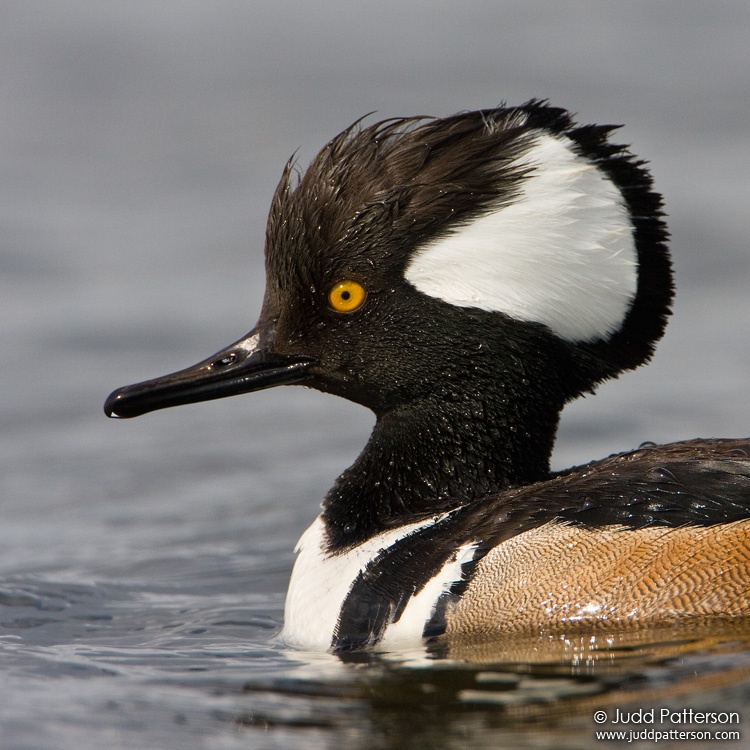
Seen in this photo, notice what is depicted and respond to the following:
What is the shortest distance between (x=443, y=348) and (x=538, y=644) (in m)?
1.40

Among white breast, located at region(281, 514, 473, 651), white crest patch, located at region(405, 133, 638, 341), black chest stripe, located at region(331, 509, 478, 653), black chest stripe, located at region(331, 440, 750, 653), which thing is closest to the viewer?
black chest stripe, located at region(331, 440, 750, 653)

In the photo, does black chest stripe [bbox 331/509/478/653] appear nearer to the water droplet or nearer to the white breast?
the white breast

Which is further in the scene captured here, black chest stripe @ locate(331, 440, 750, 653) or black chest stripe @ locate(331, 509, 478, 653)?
black chest stripe @ locate(331, 509, 478, 653)

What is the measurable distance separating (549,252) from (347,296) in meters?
0.92

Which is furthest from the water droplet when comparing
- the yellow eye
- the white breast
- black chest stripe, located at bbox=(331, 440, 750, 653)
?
the yellow eye

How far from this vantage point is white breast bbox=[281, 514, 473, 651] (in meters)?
5.41

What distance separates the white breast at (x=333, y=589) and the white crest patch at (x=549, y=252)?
990 mm

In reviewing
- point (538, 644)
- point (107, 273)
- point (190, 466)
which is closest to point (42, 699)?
point (538, 644)

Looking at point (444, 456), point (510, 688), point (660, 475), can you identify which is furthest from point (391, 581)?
point (660, 475)

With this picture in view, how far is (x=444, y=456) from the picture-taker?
20.1 ft

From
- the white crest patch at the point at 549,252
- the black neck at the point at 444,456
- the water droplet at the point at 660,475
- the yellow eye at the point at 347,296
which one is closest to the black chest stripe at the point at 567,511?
the water droplet at the point at 660,475

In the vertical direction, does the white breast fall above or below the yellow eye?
below

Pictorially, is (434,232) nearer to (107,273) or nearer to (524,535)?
(524,535)

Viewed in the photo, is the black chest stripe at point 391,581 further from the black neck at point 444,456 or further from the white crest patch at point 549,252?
the white crest patch at point 549,252
